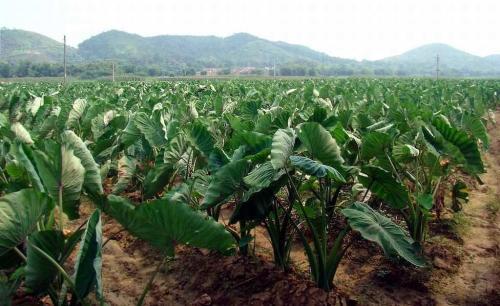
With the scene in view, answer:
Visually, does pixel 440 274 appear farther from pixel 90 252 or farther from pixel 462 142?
pixel 90 252

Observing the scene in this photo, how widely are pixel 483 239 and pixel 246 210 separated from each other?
2.60 meters

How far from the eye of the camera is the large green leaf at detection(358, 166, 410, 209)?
106 inches

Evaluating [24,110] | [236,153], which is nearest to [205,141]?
[236,153]

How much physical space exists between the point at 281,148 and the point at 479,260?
2298mm

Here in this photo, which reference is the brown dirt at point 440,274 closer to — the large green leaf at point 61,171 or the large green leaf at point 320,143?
the large green leaf at point 320,143

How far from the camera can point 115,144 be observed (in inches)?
169

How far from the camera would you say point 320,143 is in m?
2.46

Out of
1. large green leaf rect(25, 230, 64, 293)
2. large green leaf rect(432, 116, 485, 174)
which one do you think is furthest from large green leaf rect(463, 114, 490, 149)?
large green leaf rect(25, 230, 64, 293)

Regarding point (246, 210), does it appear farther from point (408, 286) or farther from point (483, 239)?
point (483, 239)

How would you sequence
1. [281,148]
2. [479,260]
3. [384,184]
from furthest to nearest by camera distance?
1. [479,260]
2. [384,184]
3. [281,148]

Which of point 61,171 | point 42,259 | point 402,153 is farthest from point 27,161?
point 402,153

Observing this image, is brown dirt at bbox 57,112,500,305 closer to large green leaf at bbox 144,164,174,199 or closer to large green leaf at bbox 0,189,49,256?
large green leaf at bbox 144,164,174,199

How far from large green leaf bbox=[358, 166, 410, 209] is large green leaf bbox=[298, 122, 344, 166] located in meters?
0.29

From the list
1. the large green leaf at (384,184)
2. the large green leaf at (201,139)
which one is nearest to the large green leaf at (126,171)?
the large green leaf at (201,139)
